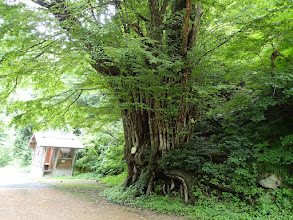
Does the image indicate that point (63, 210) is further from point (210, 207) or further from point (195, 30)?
point (195, 30)

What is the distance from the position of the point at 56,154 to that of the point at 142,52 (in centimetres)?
1104

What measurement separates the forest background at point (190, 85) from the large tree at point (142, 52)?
33 millimetres

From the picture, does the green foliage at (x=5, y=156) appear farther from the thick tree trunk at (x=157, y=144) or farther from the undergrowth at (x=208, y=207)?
the undergrowth at (x=208, y=207)

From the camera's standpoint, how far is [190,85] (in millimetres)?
5441

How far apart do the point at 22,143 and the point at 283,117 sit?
21.6 metres

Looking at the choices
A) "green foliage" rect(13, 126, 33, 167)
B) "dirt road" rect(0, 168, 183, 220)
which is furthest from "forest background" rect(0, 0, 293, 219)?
"green foliage" rect(13, 126, 33, 167)

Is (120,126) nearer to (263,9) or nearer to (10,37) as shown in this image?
(10,37)

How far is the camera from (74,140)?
46.5ft

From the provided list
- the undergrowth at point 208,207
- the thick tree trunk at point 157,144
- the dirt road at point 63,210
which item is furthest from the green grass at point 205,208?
the thick tree trunk at point 157,144

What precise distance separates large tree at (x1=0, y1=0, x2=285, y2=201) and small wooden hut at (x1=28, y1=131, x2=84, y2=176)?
6.06 m

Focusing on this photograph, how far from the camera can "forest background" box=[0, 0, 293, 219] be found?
14.3ft

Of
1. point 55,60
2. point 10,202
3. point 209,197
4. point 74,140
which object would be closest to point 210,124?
point 209,197

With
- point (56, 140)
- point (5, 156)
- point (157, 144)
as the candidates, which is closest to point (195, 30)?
point (157, 144)

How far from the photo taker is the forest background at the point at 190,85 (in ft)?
14.3
